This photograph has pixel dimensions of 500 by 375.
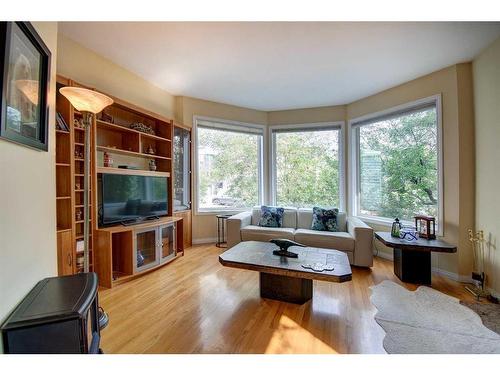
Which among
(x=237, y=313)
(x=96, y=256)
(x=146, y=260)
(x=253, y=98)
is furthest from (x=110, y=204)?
(x=253, y=98)

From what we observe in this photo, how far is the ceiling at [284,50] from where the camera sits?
2.07m

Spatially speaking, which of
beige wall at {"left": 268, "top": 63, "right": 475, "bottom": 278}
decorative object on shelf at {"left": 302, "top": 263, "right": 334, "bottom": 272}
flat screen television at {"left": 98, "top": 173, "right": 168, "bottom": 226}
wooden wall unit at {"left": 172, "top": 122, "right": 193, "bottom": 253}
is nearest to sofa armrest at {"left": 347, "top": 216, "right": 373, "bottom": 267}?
beige wall at {"left": 268, "top": 63, "right": 475, "bottom": 278}

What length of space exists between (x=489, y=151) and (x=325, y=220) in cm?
199

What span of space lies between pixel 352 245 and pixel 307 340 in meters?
1.79

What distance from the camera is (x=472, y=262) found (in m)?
2.65

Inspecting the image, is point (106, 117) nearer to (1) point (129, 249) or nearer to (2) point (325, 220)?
(1) point (129, 249)

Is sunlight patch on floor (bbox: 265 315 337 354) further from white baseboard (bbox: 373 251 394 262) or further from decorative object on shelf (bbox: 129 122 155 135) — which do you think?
decorative object on shelf (bbox: 129 122 155 135)

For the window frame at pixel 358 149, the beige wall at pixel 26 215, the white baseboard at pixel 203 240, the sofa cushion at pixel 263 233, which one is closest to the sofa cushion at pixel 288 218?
the sofa cushion at pixel 263 233

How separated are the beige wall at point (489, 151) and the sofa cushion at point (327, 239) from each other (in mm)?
1343

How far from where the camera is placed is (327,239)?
10.6 ft

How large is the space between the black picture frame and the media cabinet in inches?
44.3

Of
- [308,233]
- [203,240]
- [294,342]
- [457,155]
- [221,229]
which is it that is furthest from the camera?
[221,229]

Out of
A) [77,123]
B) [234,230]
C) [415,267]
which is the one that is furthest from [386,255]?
[77,123]

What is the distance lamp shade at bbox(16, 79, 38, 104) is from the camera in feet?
3.47
